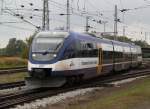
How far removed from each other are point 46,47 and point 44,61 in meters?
0.84

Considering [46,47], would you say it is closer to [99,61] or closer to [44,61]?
[44,61]

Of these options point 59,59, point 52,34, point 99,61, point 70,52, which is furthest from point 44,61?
point 99,61

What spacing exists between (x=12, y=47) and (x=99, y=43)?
143 metres

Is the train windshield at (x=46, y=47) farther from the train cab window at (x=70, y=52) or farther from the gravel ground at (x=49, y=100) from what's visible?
the gravel ground at (x=49, y=100)

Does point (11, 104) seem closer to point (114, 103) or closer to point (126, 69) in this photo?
point (114, 103)

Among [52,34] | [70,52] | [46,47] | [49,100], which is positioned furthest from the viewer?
[52,34]

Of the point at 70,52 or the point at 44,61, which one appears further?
the point at 70,52

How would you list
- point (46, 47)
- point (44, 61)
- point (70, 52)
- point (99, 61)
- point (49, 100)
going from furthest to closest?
1. point (99, 61)
2. point (70, 52)
3. point (46, 47)
4. point (44, 61)
5. point (49, 100)

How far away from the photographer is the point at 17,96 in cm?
1964

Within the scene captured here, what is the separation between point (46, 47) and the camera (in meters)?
23.0

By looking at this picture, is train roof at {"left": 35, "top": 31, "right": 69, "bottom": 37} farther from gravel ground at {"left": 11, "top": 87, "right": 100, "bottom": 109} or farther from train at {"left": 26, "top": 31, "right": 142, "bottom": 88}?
gravel ground at {"left": 11, "top": 87, "right": 100, "bottom": 109}

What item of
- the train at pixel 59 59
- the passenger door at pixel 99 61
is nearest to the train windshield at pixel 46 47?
the train at pixel 59 59

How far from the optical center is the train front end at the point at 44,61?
22.5 meters

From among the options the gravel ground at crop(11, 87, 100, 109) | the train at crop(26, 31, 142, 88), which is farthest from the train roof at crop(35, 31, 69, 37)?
the gravel ground at crop(11, 87, 100, 109)
